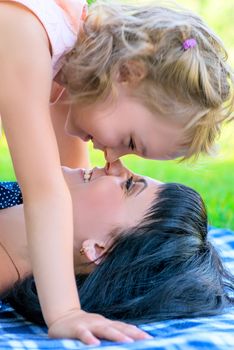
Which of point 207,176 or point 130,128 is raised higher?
point 130,128

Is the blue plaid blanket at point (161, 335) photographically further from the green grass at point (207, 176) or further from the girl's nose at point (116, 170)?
the green grass at point (207, 176)

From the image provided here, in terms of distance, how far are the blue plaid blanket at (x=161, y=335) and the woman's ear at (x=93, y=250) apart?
25cm

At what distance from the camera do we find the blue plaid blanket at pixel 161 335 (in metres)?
1.94

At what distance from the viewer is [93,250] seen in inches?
95.3

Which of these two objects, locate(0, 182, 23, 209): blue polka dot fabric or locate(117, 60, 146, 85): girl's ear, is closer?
locate(117, 60, 146, 85): girl's ear

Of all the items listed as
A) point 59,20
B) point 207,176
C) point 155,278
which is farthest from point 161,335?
point 207,176

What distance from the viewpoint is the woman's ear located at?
7.91ft

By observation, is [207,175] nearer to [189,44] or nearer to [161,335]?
[189,44]

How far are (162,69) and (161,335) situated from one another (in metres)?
0.73

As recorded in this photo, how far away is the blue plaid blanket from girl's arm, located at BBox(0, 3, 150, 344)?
59 mm

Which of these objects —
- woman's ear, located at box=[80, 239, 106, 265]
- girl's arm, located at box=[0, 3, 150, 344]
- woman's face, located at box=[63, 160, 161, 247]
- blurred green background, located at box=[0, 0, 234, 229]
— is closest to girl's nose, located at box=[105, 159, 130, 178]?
woman's face, located at box=[63, 160, 161, 247]

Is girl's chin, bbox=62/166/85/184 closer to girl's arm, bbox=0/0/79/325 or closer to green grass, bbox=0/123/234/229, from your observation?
girl's arm, bbox=0/0/79/325

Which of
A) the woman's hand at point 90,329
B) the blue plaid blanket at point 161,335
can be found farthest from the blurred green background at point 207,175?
the woman's hand at point 90,329

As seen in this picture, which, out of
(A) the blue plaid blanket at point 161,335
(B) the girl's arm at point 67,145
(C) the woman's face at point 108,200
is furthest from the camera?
(B) the girl's arm at point 67,145
